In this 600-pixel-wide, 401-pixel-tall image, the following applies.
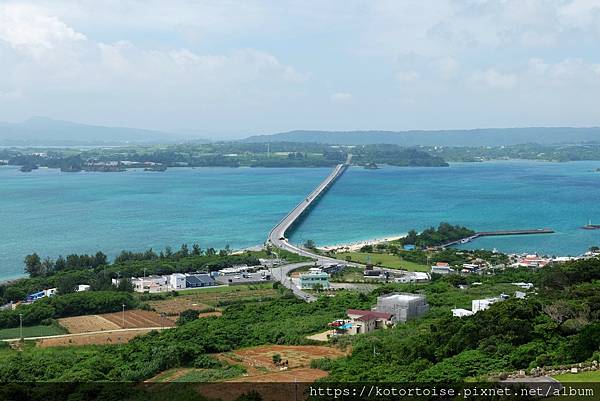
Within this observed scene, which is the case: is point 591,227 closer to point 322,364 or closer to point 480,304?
point 480,304

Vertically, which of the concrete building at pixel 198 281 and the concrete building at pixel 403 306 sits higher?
the concrete building at pixel 403 306

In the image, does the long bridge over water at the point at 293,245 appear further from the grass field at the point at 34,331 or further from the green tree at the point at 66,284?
the grass field at the point at 34,331

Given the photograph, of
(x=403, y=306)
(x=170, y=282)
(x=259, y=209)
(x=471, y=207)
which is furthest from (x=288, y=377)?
(x=471, y=207)

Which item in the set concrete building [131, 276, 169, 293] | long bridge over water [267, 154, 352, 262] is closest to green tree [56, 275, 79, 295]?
concrete building [131, 276, 169, 293]

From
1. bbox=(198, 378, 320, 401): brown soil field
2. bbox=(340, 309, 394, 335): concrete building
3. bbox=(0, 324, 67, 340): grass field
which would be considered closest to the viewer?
bbox=(198, 378, 320, 401): brown soil field

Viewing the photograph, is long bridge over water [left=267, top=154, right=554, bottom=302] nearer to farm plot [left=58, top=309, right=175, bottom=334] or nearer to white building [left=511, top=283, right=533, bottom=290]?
farm plot [left=58, top=309, right=175, bottom=334]

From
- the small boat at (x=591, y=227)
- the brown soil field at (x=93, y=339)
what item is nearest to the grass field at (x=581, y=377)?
the brown soil field at (x=93, y=339)

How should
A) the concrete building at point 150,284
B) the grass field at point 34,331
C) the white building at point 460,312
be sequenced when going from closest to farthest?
the white building at point 460,312
the grass field at point 34,331
the concrete building at point 150,284
